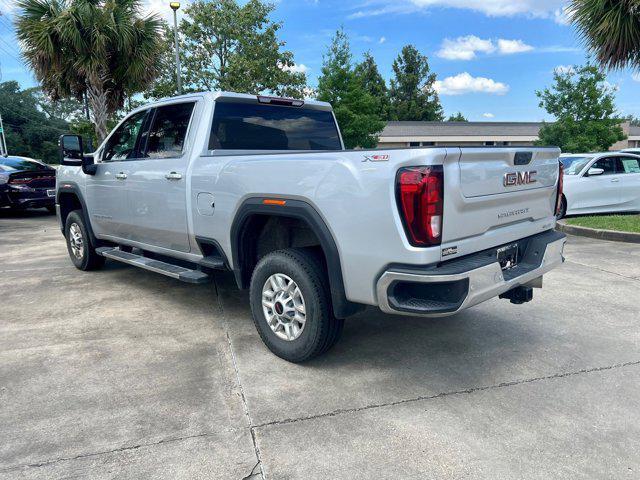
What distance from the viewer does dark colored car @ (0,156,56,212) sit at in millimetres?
12734

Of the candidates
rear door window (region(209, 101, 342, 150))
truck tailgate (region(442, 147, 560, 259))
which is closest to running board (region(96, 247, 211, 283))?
rear door window (region(209, 101, 342, 150))

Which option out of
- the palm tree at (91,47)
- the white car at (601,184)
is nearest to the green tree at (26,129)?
the palm tree at (91,47)

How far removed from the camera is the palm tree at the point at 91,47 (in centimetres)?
1357

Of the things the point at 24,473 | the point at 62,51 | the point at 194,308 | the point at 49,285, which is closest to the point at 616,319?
the point at 194,308

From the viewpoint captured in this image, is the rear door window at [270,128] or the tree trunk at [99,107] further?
the tree trunk at [99,107]

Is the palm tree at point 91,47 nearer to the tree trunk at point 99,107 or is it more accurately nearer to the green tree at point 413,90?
the tree trunk at point 99,107

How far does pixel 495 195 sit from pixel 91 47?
45.9ft

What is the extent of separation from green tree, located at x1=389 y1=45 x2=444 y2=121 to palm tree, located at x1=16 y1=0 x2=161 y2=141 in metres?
54.2

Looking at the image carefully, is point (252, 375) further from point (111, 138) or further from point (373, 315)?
point (111, 138)

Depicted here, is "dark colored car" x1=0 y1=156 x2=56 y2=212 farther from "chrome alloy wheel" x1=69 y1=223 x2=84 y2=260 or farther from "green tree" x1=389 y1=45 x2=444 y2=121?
"green tree" x1=389 y1=45 x2=444 y2=121

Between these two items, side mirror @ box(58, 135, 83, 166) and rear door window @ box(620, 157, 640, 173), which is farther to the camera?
rear door window @ box(620, 157, 640, 173)

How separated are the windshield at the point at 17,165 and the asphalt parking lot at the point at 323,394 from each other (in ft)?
30.6

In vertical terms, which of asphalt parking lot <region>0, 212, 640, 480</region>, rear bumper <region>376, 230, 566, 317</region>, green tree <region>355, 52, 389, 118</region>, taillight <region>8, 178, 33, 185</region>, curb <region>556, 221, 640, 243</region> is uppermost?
green tree <region>355, 52, 389, 118</region>

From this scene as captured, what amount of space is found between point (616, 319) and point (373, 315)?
2235 mm
